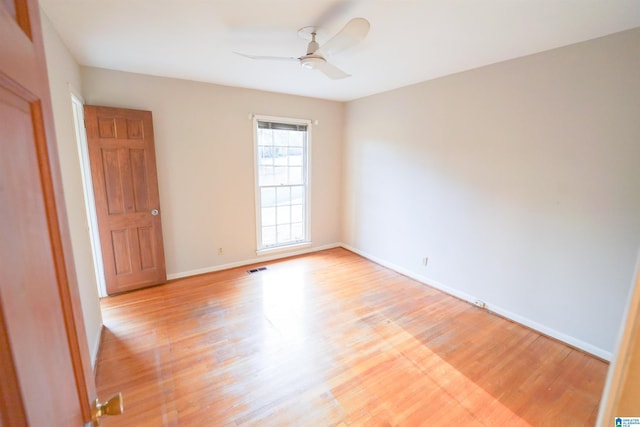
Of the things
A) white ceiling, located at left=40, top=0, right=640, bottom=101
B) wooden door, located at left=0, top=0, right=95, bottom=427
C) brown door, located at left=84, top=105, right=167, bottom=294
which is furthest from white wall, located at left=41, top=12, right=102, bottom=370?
wooden door, located at left=0, top=0, right=95, bottom=427

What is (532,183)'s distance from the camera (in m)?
2.58

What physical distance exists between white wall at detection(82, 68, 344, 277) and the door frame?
29 cm

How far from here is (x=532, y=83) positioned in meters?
2.49

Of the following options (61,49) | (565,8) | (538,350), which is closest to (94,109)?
(61,49)

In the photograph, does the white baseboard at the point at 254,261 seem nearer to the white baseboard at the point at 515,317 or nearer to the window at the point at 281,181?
the window at the point at 281,181

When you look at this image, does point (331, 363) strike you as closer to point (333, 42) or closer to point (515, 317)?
point (515, 317)

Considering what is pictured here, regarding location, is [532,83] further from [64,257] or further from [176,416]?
[176,416]

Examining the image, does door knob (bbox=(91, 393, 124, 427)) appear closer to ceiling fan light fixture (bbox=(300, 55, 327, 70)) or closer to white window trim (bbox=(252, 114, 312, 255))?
ceiling fan light fixture (bbox=(300, 55, 327, 70))

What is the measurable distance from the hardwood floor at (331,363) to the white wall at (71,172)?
0.35 metres

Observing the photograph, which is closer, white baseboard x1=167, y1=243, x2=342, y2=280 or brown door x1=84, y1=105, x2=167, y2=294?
brown door x1=84, y1=105, x2=167, y2=294

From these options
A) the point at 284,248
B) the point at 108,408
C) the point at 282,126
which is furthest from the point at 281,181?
the point at 108,408

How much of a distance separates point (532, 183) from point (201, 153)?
3.71m

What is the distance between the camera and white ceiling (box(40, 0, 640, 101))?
1.76m

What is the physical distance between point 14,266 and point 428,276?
148 inches
